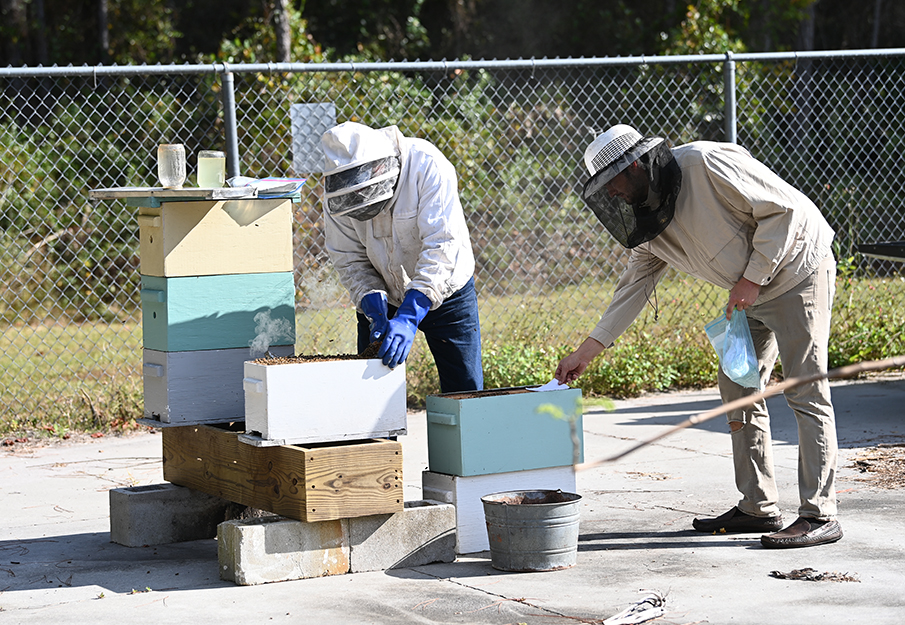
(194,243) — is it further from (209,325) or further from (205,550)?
(205,550)

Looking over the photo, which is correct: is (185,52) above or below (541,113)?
above

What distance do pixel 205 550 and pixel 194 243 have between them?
53.8 inches

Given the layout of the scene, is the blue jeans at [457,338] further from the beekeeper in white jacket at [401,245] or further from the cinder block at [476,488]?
the cinder block at [476,488]

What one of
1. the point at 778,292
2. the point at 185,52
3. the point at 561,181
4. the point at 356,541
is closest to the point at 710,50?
the point at 561,181

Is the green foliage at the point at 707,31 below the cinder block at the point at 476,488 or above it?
above

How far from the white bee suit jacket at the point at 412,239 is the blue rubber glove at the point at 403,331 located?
65mm

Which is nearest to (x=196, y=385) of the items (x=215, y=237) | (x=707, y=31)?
(x=215, y=237)

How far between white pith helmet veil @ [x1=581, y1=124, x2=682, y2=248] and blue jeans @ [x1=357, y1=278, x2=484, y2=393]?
777mm

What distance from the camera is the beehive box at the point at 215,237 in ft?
14.7

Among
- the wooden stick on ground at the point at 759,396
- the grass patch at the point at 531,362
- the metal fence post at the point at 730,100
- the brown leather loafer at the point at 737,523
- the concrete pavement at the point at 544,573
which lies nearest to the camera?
the wooden stick on ground at the point at 759,396

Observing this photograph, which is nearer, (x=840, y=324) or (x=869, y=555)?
(x=869, y=555)

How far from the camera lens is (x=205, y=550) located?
15.6ft

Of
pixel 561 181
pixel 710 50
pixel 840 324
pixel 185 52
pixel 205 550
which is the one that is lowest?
pixel 205 550

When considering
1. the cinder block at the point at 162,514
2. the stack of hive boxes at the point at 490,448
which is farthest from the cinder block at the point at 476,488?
the cinder block at the point at 162,514
